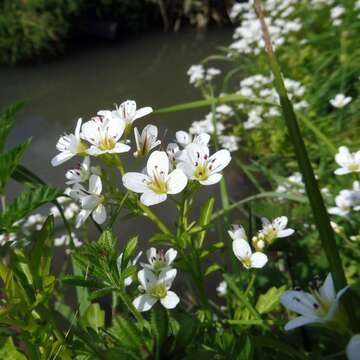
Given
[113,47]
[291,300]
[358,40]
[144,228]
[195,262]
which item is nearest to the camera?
[291,300]

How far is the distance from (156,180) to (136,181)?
0.02 metres

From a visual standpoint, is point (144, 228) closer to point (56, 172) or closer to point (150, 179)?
point (56, 172)

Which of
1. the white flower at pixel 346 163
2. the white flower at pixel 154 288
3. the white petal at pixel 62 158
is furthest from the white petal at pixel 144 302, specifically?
the white flower at pixel 346 163

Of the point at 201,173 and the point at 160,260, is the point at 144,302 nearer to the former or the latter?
the point at 160,260

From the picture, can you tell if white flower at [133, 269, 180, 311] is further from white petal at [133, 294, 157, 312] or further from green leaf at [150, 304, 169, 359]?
green leaf at [150, 304, 169, 359]

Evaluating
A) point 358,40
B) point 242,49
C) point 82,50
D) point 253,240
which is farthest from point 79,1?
point 253,240

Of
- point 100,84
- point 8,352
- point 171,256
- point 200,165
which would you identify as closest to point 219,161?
point 200,165

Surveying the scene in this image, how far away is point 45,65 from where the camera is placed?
480 centimetres

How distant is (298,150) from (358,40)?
84.7 inches

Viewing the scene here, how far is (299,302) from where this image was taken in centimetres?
56

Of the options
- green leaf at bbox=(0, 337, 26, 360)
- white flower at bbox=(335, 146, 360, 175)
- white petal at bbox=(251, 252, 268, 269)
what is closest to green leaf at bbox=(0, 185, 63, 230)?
green leaf at bbox=(0, 337, 26, 360)

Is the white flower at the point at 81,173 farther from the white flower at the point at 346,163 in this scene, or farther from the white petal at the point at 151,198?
the white flower at the point at 346,163

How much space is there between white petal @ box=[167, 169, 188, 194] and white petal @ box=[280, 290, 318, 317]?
0.17m

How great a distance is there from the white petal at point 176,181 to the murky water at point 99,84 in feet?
7.01
